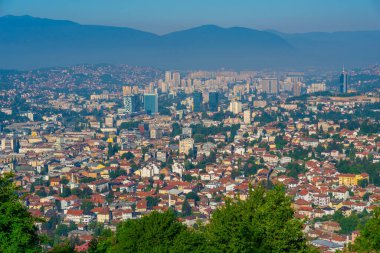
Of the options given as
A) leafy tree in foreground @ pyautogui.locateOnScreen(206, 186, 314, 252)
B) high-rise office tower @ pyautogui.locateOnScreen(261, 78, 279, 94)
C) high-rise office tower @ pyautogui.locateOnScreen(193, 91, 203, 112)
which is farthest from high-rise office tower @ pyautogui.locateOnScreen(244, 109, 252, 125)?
leafy tree in foreground @ pyautogui.locateOnScreen(206, 186, 314, 252)

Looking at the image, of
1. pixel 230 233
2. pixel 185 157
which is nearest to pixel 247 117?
pixel 185 157

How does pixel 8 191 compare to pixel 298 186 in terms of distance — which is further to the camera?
pixel 298 186

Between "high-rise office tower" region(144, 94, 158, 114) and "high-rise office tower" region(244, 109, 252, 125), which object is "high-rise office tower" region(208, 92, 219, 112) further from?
"high-rise office tower" region(244, 109, 252, 125)

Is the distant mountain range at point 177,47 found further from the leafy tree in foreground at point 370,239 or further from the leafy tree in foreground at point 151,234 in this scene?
the leafy tree in foreground at point 151,234

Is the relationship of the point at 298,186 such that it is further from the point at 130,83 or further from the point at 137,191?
→ the point at 130,83

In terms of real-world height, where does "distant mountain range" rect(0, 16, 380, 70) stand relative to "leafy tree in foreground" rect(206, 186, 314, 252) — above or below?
above

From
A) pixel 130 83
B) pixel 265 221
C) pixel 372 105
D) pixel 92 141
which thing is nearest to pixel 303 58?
pixel 130 83
